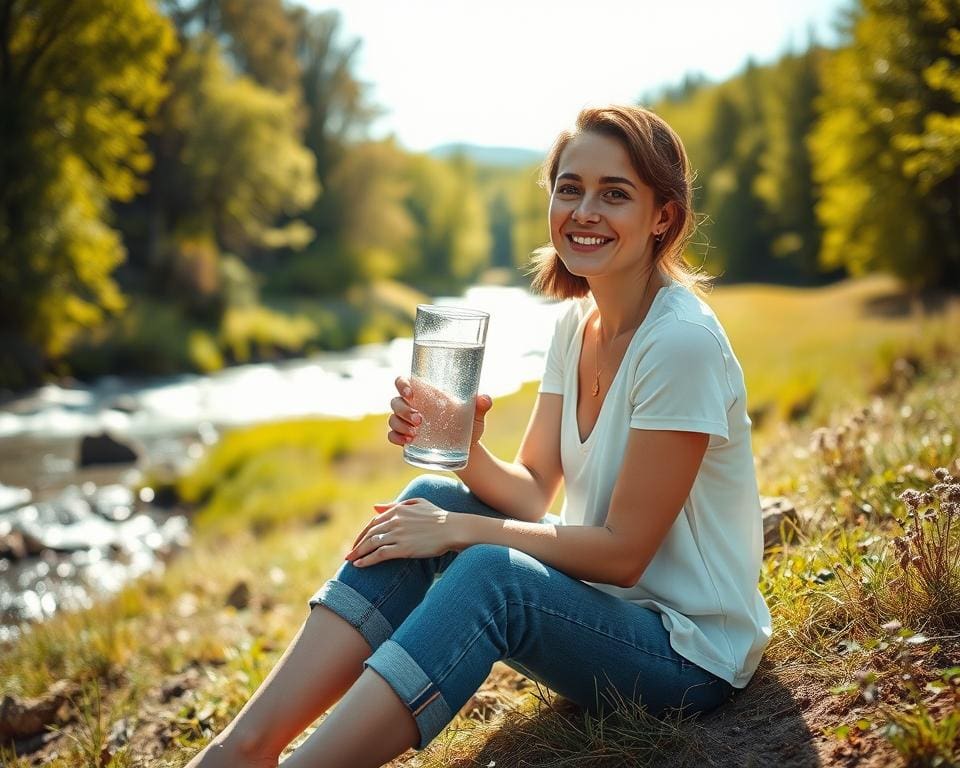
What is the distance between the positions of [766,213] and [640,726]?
130ft

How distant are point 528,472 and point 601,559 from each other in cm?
64

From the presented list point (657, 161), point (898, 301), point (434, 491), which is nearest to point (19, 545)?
point (434, 491)

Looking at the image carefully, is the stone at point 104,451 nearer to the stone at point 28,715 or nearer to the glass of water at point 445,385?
the stone at point 28,715

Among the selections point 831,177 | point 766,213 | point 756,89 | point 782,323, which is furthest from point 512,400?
point 756,89

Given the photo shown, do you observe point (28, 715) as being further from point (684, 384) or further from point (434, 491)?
point (684, 384)

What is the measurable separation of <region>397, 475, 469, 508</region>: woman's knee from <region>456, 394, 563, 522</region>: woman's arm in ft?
0.17

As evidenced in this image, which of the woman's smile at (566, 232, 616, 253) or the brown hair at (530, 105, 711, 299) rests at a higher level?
the brown hair at (530, 105, 711, 299)

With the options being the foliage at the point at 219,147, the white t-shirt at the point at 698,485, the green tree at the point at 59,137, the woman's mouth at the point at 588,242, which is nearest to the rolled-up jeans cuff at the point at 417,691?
the white t-shirt at the point at 698,485

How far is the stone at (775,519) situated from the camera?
3309mm

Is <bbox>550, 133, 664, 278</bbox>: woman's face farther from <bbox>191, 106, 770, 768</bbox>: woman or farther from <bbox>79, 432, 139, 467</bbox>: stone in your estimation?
<bbox>79, 432, 139, 467</bbox>: stone

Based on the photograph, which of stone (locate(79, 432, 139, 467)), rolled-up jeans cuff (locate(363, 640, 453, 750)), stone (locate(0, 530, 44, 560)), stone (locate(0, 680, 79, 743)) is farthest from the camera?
stone (locate(79, 432, 139, 467))

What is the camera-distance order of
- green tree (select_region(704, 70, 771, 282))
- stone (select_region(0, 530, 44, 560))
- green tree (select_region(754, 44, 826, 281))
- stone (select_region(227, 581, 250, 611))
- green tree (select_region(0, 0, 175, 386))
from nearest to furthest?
stone (select_region(227, 581, 250, 611)) < stone (select_region(0, 530, 44, 560)) < green tree (select_region(0, 0, 175, 386)) < green tree (select_region(754, 44, 826, 281)) < green tree (select_region(704, 70, 771, 282))

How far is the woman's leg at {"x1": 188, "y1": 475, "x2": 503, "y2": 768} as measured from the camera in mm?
2213

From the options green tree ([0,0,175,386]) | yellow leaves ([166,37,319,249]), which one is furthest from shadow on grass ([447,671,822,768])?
yellow leaves ([166,37,319,249])
